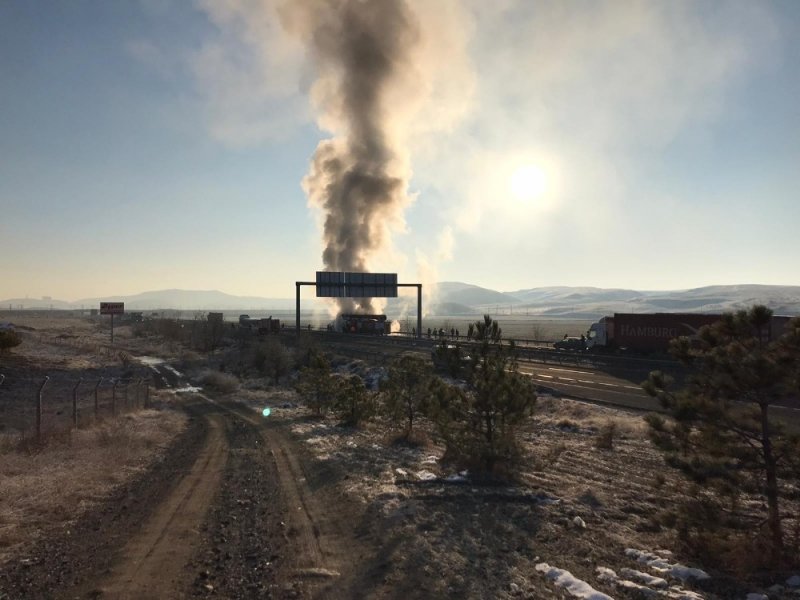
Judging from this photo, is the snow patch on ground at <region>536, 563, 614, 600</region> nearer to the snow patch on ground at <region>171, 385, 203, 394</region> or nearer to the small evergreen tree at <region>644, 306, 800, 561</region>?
the small evergreen tree at <region>644, 306, 800, 561</region>

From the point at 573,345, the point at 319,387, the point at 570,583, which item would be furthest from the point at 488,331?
the point at 573,345

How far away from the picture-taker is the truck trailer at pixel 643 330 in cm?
4212

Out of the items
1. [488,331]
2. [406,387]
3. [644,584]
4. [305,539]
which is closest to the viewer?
[644,584]

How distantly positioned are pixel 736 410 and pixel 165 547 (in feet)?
30.4

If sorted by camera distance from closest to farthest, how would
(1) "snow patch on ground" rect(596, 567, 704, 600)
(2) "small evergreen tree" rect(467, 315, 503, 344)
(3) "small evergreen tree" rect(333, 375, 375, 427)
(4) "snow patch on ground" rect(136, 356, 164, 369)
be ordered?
(1) "snow patch on ground" rect(596, 567, 704, 600) < (2) "small evergreen tree" rect(467, 315, 503, 344) < (3) "small evergreen tree" rect(333, 375, 375, 427) < (4) "snow patch on ground" rect(136, 356, 164, 369)

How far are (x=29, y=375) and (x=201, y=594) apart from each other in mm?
37373

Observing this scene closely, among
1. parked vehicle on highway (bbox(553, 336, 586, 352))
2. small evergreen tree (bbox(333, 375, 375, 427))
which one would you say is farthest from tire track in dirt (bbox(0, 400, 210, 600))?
parked vehicle on highway (bbox(553, 336, 586, 352))

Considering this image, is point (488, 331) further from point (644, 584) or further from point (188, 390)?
point (188, 390)

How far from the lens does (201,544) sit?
8414 mm

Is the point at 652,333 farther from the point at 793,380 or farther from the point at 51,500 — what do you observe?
the point at 51,500

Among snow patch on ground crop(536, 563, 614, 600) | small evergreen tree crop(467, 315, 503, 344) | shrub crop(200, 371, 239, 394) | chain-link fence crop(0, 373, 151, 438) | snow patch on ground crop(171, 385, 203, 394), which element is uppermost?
small evergreen tree crop(467, 315, 503, 344)

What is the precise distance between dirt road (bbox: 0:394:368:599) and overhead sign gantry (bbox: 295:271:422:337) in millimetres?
54295

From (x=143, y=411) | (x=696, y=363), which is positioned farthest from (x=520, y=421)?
(x=143, y=411)

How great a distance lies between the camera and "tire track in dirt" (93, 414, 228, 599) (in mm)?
6855
